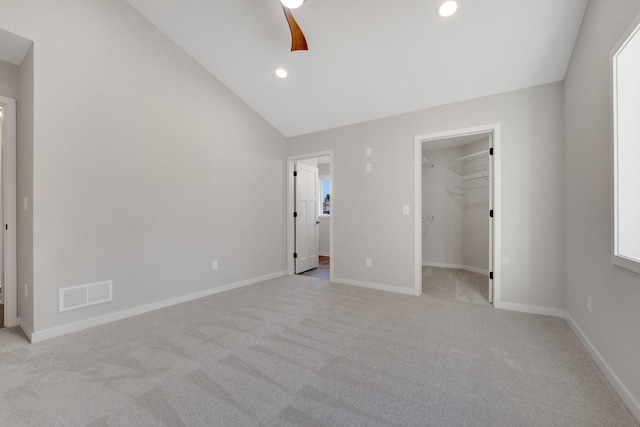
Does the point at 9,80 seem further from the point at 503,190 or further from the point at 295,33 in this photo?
the point at 503,190

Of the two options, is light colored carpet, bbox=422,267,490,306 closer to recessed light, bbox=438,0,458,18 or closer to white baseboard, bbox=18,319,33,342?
recessed light, bbox=438,0,458,18

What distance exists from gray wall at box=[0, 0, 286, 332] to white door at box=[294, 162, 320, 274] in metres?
1.05

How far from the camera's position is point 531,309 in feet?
9.65

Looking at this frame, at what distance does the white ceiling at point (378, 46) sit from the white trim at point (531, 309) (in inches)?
93.7

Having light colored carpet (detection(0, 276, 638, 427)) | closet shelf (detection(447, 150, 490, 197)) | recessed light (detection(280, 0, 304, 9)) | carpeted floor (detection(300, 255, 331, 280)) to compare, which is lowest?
carpeted floor (detection(300, 255, 331, 280))

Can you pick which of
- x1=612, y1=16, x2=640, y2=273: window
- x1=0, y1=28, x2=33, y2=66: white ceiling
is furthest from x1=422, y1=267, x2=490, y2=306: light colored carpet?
x1=0, y1=28, x2=33, y2=66: white ceiling

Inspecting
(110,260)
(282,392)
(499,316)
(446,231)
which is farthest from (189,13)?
(446,231)

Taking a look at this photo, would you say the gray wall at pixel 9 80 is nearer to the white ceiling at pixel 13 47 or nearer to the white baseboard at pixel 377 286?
the white ceiling at pixel 13 47

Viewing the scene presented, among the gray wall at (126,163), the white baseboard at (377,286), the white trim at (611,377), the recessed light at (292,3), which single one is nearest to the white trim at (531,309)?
the white trim at (611,377)

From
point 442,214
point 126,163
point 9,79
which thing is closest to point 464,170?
point 442,214

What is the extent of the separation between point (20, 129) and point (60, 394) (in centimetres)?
248

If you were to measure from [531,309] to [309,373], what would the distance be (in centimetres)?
262

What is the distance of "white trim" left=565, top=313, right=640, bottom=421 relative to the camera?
144cm

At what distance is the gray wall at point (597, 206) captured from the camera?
158cm
